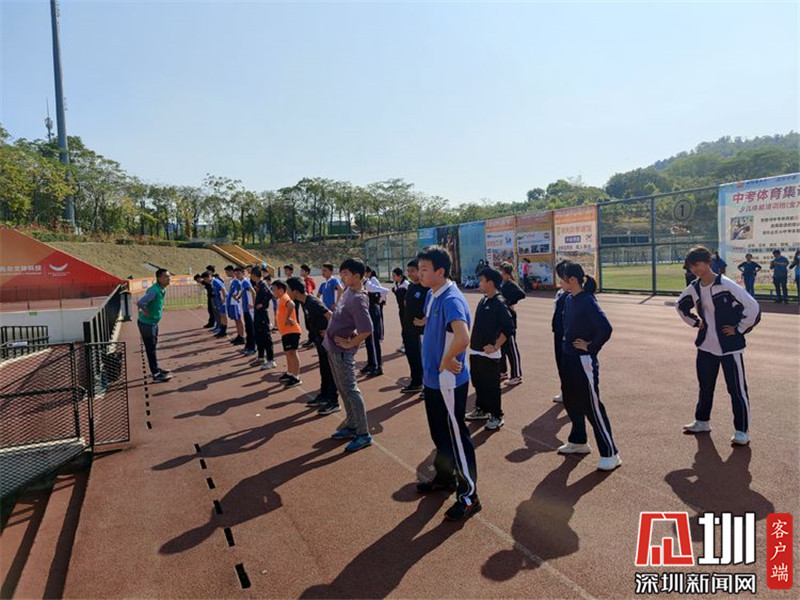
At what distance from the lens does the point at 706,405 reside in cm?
531

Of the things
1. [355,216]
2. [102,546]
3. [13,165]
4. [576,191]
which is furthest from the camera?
[576,191]

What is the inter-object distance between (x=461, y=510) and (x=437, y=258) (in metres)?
1.80

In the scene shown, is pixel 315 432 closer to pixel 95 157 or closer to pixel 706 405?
pixel 706 405

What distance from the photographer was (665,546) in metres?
3.47

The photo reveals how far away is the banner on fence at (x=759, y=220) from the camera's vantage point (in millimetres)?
16219

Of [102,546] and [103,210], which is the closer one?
[102,546]

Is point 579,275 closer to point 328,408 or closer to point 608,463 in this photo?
point 608,463

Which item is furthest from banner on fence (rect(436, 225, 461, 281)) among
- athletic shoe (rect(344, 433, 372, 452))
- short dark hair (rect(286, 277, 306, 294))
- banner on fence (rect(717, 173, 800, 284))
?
athletic shoe (rect(344, 433, 372, 452))

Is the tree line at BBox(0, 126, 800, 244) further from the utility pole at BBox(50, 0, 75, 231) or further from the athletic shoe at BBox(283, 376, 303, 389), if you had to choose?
the athletic shoe at BBox(283, 376, 303, 389)

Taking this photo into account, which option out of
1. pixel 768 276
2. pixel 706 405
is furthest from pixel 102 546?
pixel 768 276

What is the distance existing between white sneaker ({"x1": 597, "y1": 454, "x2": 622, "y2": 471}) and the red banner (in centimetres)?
113

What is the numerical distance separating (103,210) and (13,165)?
1647 centimetres

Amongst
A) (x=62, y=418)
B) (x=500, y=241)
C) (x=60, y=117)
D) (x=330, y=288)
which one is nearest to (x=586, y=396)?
(x=62, y=418)

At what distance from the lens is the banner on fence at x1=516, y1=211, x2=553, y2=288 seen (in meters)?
26.2
